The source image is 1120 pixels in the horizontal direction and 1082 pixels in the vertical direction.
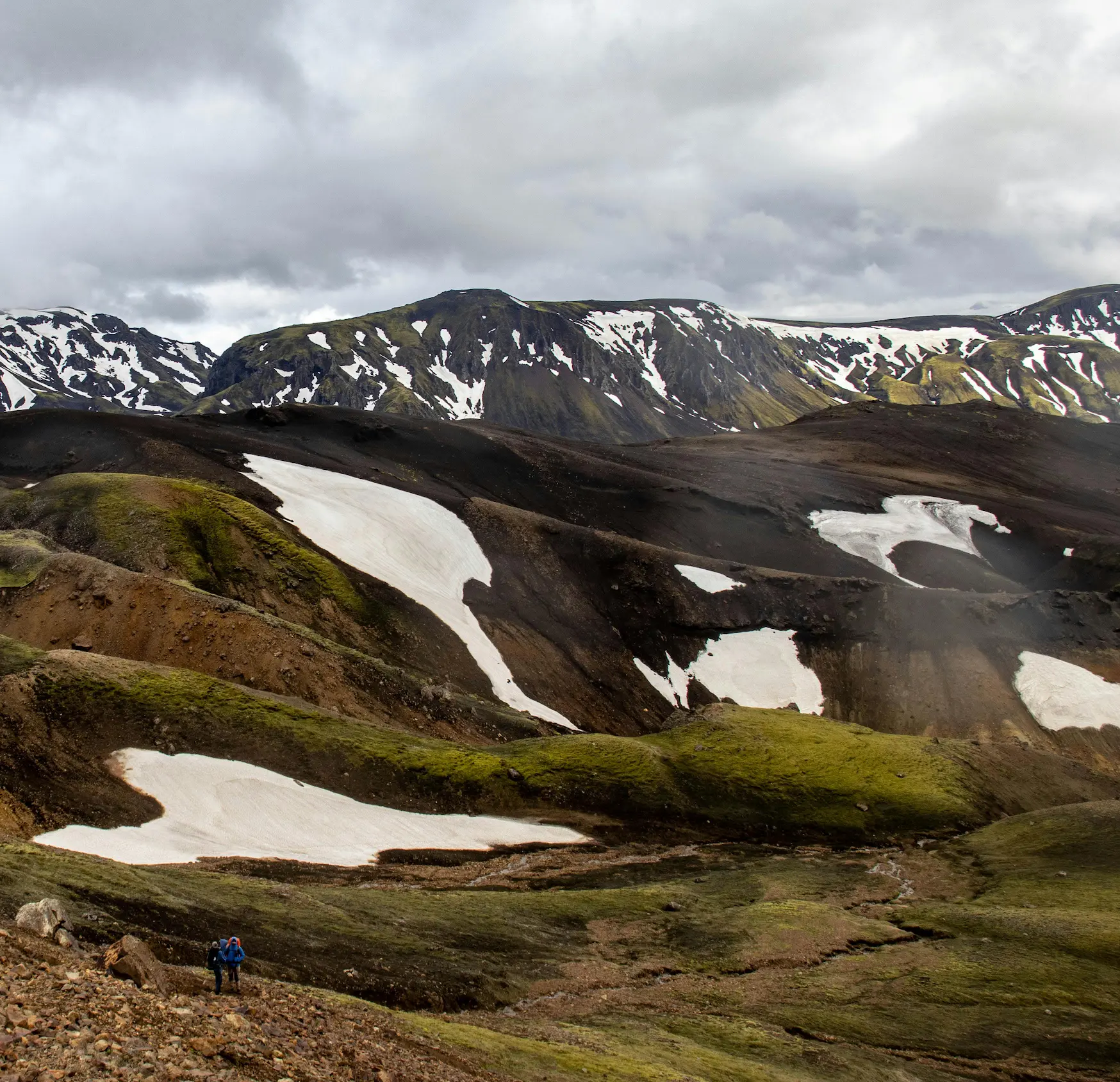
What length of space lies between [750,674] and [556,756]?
157ft

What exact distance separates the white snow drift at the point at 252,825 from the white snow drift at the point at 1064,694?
71.1m

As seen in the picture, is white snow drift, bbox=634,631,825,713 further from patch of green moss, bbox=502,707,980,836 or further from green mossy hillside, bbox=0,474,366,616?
green mossy hillside, bbox=0,474,366,616

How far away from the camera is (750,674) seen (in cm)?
10969

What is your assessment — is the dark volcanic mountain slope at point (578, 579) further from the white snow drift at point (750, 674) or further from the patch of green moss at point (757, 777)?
the patch of green moss at point (757, 777)

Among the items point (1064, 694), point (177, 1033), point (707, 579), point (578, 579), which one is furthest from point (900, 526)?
point (177, 1033)

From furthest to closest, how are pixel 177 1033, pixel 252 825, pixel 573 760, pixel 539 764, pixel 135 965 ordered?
pixel 573 760, pixel 539 764, pixel 252 825, pixel 135 965, pixel 177 1033

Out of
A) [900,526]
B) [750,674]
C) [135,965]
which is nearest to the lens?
[135,965]

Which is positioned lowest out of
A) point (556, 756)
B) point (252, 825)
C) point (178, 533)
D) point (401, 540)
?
point (252, 825)

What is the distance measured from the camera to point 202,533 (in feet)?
280

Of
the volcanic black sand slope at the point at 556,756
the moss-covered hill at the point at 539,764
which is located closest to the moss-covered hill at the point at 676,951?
the volcanic black sand slope at the point at 556,756

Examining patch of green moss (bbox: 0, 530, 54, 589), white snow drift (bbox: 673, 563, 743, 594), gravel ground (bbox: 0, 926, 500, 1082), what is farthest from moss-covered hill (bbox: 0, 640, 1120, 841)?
white snow drift (bbox: 673, 563, 743, 594)

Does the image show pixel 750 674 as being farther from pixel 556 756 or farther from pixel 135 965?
pixel 135 965

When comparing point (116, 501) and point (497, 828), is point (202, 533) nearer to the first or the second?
point (116, 501)

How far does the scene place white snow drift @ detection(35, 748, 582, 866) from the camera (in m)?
44.4
